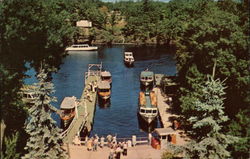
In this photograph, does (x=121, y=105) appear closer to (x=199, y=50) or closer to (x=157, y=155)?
(x=199, y=50)

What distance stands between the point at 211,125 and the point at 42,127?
15.7 m

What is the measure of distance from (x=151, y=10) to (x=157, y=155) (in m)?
128

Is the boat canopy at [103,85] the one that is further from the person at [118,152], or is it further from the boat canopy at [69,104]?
the person at [118,152]

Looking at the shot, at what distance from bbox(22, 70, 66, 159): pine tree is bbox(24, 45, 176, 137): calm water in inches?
879

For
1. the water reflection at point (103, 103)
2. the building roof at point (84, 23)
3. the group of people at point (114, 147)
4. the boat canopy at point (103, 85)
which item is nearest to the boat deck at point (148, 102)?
the water reflection at point (103, 103)

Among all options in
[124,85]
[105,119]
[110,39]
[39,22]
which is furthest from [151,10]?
[39,22]

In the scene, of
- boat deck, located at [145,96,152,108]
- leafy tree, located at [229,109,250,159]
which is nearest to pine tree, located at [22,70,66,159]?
A: leafy tree, located at [229,109,250,159]

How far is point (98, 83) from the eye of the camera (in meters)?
70.3

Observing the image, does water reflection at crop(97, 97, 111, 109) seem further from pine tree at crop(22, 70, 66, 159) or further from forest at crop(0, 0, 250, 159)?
pine tree at crop(22, 70, 66, 159)

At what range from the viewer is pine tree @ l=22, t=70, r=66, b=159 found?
96.4 feet

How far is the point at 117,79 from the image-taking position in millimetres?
85438

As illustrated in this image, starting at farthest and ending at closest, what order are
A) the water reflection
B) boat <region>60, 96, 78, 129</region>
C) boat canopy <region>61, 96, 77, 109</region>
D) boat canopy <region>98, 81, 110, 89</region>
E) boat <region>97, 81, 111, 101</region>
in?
boat canopy <region>98, 81, 110, 89</region>, boat <region>97, 81, 111, 101</region>, the water reflection, boat canopy <region>61, 96, 77, 109</region>, boat <region>60, 96, 78, 129</region>

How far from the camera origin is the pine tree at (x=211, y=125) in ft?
85.9

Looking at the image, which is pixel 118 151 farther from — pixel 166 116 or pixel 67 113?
pixel 67 113
